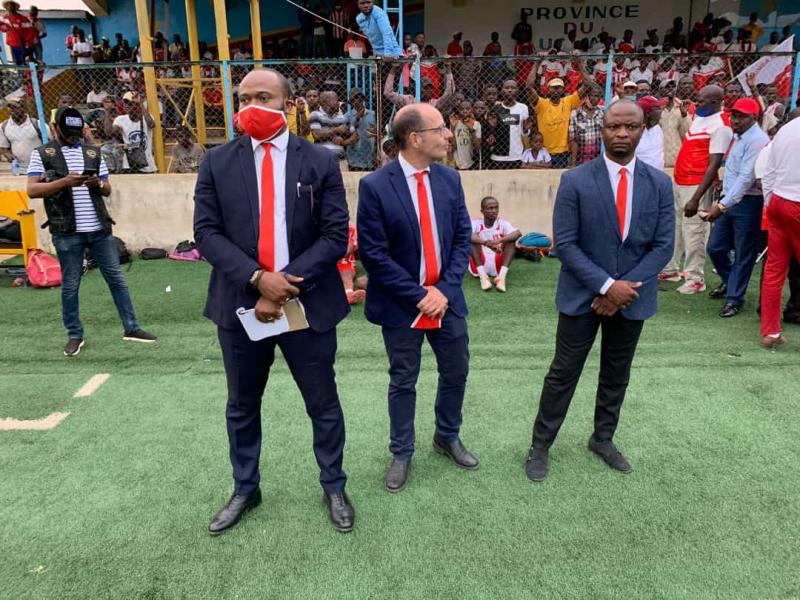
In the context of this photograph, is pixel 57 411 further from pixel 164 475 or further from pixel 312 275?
pixel 312 275

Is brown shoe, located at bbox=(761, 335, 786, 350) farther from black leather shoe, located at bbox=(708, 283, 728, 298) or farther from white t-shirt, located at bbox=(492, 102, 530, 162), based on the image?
white t-shirt, located at bbox=(492, 102, 530, 162)

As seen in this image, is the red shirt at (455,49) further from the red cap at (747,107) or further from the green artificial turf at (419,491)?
the green artificial turf at (419,491)

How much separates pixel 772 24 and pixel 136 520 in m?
17.2

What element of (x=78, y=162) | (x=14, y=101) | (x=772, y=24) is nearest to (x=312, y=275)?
(x=78, y=162)

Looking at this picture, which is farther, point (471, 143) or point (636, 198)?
point (471, 143)

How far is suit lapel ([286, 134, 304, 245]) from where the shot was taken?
2689 mm

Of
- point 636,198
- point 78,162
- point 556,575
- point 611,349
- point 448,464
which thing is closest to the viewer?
point 556,575

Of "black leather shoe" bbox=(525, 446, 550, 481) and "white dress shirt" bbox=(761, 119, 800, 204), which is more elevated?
"white dress shirt" bbox=(761, 119, 800, 204)

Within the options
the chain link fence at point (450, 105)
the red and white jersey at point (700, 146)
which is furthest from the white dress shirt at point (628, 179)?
the chain link fence at point (450, 105)

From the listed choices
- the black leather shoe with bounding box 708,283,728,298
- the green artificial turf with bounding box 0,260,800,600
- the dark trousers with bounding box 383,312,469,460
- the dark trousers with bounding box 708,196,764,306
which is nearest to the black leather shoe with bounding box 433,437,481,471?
the green artificial turf with bounding box 0,260,800,600

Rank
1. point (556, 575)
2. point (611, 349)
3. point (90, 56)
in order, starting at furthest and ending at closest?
point (90, 56), point (611, 349), point (556, 575)

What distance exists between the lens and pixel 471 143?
884 cm

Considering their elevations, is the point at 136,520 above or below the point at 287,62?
below

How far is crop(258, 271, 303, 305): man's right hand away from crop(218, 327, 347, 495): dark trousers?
9.1 inches
